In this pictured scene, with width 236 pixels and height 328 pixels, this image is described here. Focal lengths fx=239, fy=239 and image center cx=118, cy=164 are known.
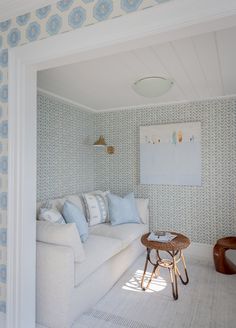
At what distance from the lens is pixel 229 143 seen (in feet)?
11.5

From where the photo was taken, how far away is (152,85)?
264 cm

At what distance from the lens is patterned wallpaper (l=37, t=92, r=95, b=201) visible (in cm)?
329

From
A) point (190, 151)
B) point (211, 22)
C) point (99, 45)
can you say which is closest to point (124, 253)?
point (190, 151)

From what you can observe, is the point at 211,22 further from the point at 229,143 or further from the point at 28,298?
the point at 229,143

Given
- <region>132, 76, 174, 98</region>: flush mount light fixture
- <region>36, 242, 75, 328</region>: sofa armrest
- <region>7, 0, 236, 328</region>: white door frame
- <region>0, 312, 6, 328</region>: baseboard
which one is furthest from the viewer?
<region>132, 76, 174, 98</region>: flush mount light fixture

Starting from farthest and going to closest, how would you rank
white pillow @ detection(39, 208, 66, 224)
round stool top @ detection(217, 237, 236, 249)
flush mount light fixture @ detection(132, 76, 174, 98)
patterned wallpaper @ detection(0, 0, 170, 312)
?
round stool top @ detection(217, 237, 236, 249)
flush mount light fixture @ detection(132, 76, 174, 98)
white pillow @ detection(39, 208, 66, 224)
patterned wallpaper @ detection(0, 0, 170, 312)

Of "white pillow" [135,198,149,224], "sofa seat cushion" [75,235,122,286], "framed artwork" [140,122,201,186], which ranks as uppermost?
"framed artwork" [140,122,201,186]

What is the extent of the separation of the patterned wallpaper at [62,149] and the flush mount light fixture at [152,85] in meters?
1.40

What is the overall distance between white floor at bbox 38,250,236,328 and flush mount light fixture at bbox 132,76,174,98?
219 cm

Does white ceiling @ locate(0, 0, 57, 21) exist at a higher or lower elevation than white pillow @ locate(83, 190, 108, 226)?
higher

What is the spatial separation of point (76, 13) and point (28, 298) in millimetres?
2000

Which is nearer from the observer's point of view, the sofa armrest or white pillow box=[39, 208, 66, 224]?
the sofa armrest

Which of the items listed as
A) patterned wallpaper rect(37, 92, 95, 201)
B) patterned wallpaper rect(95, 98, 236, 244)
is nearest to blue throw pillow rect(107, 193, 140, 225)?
patterned wallpaper rect(95, 98, 236, 244)

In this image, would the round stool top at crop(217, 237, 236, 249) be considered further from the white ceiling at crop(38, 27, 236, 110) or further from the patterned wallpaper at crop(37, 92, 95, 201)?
the patterned wallpaper at crop(37, 92, 95, 201)
